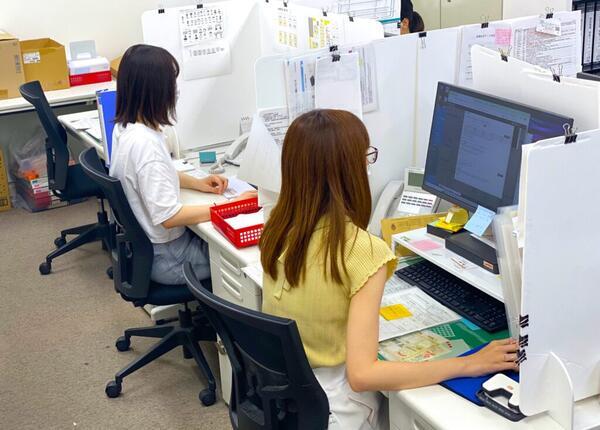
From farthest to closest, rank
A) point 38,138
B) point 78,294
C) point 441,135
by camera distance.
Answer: point 38,138
point 78,294
point 441,135

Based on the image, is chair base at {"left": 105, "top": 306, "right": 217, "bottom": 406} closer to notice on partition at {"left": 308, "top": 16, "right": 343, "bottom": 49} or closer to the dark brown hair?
the dark brown hair

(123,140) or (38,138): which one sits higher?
(123,140)

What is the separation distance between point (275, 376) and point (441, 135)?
33.9 inches

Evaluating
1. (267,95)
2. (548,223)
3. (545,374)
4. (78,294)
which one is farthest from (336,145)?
(78,294)

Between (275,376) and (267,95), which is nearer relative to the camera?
(275,376)

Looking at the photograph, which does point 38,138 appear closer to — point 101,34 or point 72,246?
point 101,34

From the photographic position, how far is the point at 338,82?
2.30 metres

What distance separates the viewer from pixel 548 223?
4.44ft

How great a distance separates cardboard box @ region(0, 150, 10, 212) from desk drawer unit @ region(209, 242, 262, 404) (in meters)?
2.56

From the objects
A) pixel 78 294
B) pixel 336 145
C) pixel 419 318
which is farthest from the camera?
pixel 78 294

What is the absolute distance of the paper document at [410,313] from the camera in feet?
5.93

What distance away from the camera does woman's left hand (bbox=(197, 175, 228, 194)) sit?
286cm

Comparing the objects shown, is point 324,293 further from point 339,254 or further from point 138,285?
point 138,285

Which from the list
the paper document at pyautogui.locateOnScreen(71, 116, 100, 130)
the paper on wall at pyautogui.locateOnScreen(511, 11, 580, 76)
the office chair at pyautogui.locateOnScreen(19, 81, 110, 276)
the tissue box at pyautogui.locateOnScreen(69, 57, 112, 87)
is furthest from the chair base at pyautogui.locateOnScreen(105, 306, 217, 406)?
the tissue box at pyautogui.locateOnScreen(69, 57, 112, 87)
